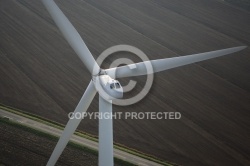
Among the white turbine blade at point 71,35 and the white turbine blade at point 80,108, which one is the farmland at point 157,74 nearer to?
the white turbine blade at point 80,108

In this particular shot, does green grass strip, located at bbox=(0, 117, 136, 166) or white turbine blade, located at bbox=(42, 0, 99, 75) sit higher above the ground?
white turbine blade, located at bbox=(42, 0, 99, 75)

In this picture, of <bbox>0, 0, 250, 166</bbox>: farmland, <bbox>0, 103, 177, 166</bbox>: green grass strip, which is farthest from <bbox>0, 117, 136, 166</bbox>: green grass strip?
<bbox>0, 0, 250, 166</bbox>: farmland

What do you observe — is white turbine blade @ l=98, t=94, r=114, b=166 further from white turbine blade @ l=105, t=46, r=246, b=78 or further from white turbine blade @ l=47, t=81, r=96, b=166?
white turbine blade @ l=105, t=46, r=246, b=78

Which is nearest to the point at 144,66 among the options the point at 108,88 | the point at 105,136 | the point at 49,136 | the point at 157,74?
the point at 108,88

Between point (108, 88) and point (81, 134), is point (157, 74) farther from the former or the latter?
point (108, 88)

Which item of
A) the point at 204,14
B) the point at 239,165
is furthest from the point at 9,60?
the point at 204,14

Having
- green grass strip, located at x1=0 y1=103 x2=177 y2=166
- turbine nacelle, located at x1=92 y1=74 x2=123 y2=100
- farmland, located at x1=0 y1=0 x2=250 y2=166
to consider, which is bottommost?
green grass strip, located at x1=0 y1=103 x2=177 y2=166

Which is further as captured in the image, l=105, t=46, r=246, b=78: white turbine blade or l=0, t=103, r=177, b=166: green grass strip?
l=0, t=103, r=177, b=166: green grass strip
